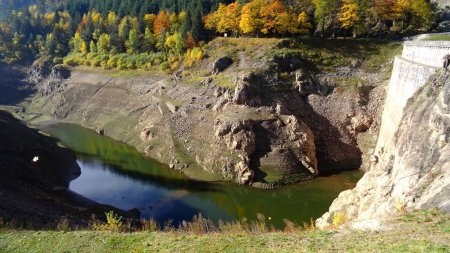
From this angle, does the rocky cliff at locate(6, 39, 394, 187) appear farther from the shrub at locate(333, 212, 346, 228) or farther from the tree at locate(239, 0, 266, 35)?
the shrub at locate(333, 212, 346, 228)

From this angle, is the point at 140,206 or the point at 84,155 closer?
the point at 140,206

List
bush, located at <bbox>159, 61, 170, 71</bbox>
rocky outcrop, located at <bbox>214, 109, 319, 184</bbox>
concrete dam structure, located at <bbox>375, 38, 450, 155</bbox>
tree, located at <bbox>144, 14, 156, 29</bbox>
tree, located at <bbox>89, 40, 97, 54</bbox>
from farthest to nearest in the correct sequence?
tree, located at <bbox>89, 40, 97, 54</bbox> < tree, located at <bbox>144, 14, 156, 29</bbox> < bush, located at <bbox>159, 61, 170, 71</bbox> < rocky outcrop, located at <bbox>214, 109, 319, 184</bbox> < concrete dam structure, located at <bbox>375, 38, 450, 155</bbox>

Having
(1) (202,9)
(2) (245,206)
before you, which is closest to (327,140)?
(2) (245,206)

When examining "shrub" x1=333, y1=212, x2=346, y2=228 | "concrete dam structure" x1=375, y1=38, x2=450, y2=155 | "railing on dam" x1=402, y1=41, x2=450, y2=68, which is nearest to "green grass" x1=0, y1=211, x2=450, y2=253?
"shrub" x1=333, y1=212, x2=346, y2=228

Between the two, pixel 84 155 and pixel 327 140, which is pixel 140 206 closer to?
pixel 84 155

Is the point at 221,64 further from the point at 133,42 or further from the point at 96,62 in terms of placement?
the point at 96,62

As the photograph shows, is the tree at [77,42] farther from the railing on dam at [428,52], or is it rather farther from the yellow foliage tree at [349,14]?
the railing on dam at [428,52]

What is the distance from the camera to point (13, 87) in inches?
4587

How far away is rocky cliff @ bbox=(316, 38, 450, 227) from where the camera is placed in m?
27.5

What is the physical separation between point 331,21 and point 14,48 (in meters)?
109

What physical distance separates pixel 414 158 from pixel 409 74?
1648cm

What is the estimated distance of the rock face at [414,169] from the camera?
1062 inches

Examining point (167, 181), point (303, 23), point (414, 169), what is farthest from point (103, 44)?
point (414, 169)

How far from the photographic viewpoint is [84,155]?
7438 centimetres
